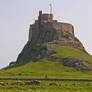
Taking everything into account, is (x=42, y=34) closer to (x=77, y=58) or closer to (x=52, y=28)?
(x=52, y=28)

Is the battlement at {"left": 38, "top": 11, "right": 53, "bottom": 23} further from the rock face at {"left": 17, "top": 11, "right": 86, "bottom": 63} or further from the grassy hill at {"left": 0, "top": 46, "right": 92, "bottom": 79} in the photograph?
the grassy hill at {"left": 0, "top": 46, "right": 92, "bottom": 79}

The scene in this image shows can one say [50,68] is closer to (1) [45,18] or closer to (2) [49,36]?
(2) [49,36]

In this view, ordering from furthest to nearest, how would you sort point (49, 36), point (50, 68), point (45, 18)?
point (45, 18) → point (49, 36) → point (50, 68)

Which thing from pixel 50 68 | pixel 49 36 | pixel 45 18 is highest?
pixel 45 18

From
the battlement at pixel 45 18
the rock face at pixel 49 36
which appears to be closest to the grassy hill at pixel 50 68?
the rock face at pixel 49 36

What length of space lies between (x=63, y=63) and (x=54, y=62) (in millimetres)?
4939

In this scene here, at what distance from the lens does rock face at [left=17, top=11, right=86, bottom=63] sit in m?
152

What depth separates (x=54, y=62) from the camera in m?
120

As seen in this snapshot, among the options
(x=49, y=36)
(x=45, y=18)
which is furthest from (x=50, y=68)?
→ (x=45, y=18)

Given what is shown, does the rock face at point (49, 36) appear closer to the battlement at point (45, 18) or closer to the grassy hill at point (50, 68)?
the battlement at point (45, 18)

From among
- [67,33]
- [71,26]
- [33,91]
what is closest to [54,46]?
[67,33]

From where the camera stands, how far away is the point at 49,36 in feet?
527

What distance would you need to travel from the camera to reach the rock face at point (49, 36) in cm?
15188

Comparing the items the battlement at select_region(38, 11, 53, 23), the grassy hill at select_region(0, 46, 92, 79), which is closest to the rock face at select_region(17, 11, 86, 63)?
the battlement at select_region(38, 11, 53, 23)
